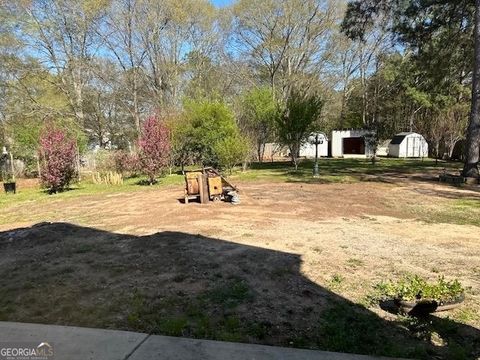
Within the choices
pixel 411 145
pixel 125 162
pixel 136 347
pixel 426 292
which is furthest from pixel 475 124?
pixel 411 145

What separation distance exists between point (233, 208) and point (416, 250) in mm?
4424

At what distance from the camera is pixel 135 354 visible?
8.54 ft

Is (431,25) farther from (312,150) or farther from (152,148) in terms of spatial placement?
(312,150)

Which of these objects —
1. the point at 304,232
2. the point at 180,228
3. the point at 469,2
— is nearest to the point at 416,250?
the point at 304,232

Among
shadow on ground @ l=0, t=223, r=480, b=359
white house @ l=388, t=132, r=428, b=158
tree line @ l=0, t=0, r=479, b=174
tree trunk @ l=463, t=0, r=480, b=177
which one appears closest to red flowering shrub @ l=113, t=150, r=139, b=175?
tree line @ l=0, t=0, r=479, b=174

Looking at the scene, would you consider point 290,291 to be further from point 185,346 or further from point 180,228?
point 180,228

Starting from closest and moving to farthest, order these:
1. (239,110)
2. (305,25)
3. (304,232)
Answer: (304,232), (239,110), (305,25)

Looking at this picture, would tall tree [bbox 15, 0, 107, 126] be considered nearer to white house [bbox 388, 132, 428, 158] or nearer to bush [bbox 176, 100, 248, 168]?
bush [bbox 176, 100, 248, 168]

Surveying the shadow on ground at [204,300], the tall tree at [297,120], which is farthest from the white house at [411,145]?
the shadow on ground at [204,300]

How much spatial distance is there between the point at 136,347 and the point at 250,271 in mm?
1936

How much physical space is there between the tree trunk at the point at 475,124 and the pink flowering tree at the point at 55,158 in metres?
14.2

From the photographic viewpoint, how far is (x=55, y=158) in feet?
45.2

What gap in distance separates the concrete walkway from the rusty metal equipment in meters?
6.72

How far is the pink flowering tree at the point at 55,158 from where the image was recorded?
13.7m
